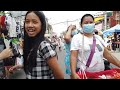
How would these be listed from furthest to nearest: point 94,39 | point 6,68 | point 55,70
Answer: point 6,68 < point 94,39 < point 55,70

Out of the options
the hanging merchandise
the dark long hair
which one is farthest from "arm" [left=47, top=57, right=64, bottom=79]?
the hanging merchandise

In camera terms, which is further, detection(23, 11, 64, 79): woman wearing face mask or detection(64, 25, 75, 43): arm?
detection(64, 25, 75, 43): arm

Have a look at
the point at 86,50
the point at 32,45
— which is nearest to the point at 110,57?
the point at 86,50

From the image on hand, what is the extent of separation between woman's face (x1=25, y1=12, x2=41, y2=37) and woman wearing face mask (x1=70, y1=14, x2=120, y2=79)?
0.47 meters

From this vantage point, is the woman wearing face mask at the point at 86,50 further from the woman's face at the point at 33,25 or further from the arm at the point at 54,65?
the woman's face at the point at 33,25

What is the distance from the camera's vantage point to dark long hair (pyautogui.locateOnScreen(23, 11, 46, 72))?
2.07m

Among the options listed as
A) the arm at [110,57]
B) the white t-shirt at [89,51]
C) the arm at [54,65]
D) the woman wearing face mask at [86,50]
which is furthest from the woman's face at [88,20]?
the arm at [54,65]

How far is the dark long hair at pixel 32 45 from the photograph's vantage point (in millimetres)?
2074

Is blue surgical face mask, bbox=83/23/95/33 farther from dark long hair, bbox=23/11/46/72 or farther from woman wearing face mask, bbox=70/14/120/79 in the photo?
dark long hair, bbox=23/11/46/72

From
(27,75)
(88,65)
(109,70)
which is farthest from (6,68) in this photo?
(109,70)
